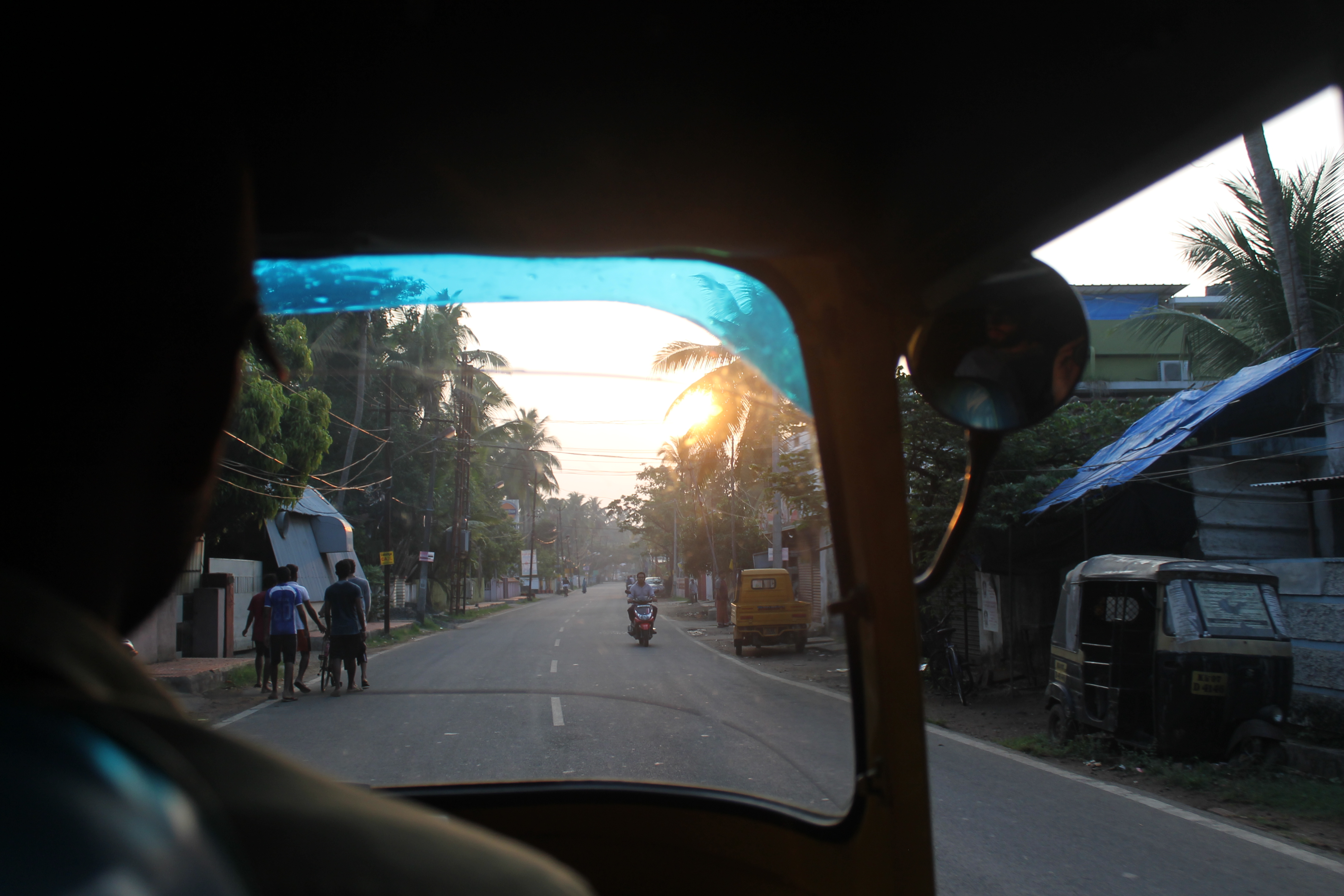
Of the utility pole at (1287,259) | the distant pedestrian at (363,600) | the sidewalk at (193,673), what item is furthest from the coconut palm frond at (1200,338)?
the sidewalk at (193,673)

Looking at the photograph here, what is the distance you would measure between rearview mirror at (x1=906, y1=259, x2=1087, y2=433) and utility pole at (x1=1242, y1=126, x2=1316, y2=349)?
545 centimetres

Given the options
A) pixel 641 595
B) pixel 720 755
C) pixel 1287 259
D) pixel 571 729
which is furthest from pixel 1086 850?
pixel 641 595

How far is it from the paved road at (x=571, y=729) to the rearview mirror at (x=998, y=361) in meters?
0.58

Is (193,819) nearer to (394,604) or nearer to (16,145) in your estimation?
(16,145)

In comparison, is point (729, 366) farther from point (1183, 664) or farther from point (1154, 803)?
point (1183, 664)

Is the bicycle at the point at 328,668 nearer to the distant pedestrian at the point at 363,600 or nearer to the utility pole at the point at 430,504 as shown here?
the distant pedestrian at the point at 363,600

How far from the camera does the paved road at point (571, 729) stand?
6.26 ft

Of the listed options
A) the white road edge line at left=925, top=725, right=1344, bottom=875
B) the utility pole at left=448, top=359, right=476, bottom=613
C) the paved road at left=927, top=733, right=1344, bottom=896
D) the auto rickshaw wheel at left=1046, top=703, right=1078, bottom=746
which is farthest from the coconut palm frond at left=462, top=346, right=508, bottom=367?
the auto rickshaw wheel at left=1046, top=703, right=1078, bottom=746

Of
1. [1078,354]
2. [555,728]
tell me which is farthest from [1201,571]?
[1078,354]

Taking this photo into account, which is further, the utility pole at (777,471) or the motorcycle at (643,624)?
the motorcycle at (643,624)

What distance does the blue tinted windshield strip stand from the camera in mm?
1711

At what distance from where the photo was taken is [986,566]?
459 inches

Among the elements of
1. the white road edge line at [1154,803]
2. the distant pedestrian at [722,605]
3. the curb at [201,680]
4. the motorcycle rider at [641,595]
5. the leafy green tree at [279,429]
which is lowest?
the white road edge line at [1154,803]

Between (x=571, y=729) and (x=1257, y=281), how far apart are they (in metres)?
11.6
